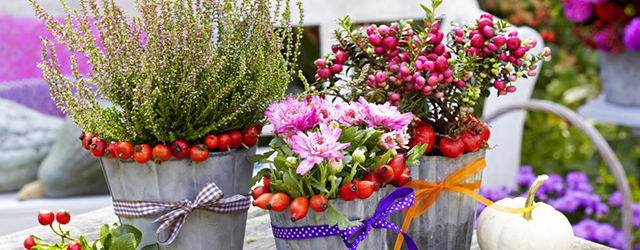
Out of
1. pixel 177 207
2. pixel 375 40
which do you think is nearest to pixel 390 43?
pixel 375 40

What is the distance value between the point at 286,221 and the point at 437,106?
10.5 inches

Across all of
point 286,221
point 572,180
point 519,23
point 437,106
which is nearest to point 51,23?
point 286,221

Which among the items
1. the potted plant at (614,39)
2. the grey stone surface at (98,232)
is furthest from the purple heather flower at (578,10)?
the grey stone surface at (98,232)

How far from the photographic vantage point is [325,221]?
730 millimetres

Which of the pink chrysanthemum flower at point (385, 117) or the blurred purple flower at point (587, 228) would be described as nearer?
the pink chrysanthemum flower at point (385, 117)

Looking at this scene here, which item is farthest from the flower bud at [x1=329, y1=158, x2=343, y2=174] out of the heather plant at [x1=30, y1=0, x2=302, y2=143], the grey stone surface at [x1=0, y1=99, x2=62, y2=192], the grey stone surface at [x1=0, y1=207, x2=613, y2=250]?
the grey stone surface at [x1=0, y1=99, x2=62, y2=192]

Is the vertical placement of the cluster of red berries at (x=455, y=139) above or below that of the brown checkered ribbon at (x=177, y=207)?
above

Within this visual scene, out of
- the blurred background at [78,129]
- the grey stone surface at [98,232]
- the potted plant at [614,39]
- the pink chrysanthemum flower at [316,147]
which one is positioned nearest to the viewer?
the pink chrysanthemum flower at [316,147]

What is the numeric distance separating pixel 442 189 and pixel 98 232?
0.61 m

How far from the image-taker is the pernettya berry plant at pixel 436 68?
0.81 metres

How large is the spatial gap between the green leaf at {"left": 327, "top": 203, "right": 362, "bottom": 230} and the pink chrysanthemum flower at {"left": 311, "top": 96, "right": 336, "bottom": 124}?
4.1 inches

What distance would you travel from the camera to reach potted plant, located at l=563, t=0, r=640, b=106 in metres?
2.14

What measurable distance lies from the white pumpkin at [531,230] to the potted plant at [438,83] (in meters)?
0.04

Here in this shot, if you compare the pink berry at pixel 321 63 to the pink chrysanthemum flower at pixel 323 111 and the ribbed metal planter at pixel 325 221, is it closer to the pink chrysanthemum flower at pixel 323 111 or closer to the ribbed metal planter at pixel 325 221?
the pink chrysanthemum flower at pixel 323 111
